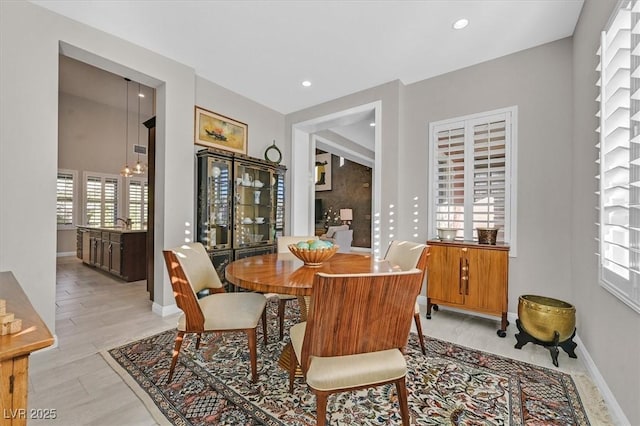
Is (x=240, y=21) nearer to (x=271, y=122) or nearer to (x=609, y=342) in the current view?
(x=271, y=122)

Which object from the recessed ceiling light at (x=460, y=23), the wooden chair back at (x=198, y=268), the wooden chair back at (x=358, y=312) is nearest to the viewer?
the wooden chair back at (x=358, y=312)

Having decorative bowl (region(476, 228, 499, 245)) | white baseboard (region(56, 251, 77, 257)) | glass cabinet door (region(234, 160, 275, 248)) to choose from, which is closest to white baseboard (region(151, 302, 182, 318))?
glass cabinet door (region(234, 160, 275, 248))

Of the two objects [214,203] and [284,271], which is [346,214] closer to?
[214,203]

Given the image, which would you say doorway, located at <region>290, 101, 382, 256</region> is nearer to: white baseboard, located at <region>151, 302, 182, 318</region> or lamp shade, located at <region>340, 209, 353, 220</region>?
white baseboard, located at <region>151, 302, 182, 318</region>

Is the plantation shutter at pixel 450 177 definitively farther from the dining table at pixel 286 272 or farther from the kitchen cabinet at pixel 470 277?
the dining table at pixel 286 272

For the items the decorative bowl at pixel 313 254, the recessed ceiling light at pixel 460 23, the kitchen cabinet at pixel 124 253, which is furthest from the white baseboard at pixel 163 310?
the recessed ceiling light at pixel 460 23

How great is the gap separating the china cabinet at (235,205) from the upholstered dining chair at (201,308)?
1.29 metres

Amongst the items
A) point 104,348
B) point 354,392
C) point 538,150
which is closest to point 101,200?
point 104,348

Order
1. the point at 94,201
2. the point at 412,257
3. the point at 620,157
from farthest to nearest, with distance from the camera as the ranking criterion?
the point at 94,201
the point at 412,257
the point at 620,157

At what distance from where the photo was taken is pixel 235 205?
3.76 m

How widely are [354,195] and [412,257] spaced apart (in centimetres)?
825

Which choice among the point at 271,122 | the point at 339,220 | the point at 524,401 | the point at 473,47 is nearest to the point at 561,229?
the point at 524,401

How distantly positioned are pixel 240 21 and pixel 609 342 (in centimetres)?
363

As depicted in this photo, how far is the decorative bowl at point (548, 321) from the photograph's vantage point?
2.24 m
